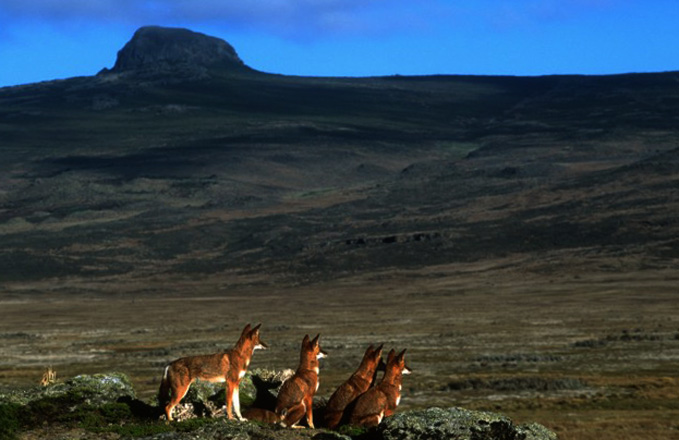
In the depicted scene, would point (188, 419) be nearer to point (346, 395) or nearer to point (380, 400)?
point (346, 395)

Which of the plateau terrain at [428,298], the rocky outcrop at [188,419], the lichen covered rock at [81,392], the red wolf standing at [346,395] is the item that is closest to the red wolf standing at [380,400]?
the red wolf standing at [346,395]

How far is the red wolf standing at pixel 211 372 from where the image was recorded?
16.8 metres

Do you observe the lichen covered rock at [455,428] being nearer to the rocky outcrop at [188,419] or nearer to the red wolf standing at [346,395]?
the rocky outcrop at [188,419]

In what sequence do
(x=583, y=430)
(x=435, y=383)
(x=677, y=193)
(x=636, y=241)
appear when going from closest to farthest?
(x=583, y=430)
(x=435, y=383)
(x=636, y=241)
(x=677, y=193)

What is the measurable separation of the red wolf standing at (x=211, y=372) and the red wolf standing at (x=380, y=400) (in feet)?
6.04

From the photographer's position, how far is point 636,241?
5960 inches

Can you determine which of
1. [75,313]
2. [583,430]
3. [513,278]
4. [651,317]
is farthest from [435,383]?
[513,278]

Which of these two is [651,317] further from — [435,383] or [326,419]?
[326,419]

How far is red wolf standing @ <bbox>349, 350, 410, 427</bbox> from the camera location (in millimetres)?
17453

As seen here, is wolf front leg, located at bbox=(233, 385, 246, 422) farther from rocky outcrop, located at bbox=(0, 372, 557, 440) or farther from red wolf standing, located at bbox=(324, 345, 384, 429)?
red wolf standing, located at bbox=(324, 345, 384, 429)

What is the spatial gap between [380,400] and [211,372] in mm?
2593

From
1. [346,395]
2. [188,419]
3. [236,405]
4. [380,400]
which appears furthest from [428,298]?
[188,419]

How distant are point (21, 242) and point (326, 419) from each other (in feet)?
595

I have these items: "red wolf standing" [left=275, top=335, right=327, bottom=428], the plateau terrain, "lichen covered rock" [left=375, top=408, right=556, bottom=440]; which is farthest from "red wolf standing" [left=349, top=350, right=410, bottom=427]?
the plateau terrain
